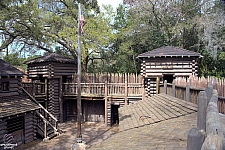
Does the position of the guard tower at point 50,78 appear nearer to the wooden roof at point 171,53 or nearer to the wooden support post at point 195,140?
the wooden roof at point 171,53

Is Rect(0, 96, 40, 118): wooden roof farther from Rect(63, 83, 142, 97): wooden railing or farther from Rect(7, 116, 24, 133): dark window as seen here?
Rect(63, 83, 142, 97): wooden railing

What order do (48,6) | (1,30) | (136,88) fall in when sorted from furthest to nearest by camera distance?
1. (48,6)
2. (1,30)
3. (136,88)

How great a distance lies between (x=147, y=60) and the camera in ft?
50.2

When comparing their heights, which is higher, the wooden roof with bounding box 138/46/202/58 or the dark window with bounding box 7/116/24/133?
the wooden roof with bounding box 138/46/202/58

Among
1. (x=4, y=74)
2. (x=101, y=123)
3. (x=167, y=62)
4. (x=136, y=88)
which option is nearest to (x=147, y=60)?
(x=167, y=62)

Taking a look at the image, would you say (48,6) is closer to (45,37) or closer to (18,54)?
(45,37)

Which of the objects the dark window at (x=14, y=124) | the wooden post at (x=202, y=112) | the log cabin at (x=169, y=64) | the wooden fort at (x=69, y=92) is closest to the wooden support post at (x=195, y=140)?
the wooden post at (x=202, y=112)

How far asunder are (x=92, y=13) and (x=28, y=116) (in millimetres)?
15823

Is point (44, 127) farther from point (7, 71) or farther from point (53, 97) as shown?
point (53, 97)

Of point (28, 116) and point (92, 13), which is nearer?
point (28, 116)

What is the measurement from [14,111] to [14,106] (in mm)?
652

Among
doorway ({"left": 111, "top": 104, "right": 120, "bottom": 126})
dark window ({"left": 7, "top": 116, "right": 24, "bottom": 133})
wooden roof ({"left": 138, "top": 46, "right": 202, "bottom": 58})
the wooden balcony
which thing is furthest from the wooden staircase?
wooden roof ({"left": 138, "top": 46, "right": 202, "bottom": 58})

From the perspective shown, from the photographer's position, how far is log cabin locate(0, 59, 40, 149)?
11955 mm

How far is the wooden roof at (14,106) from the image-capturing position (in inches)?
455
